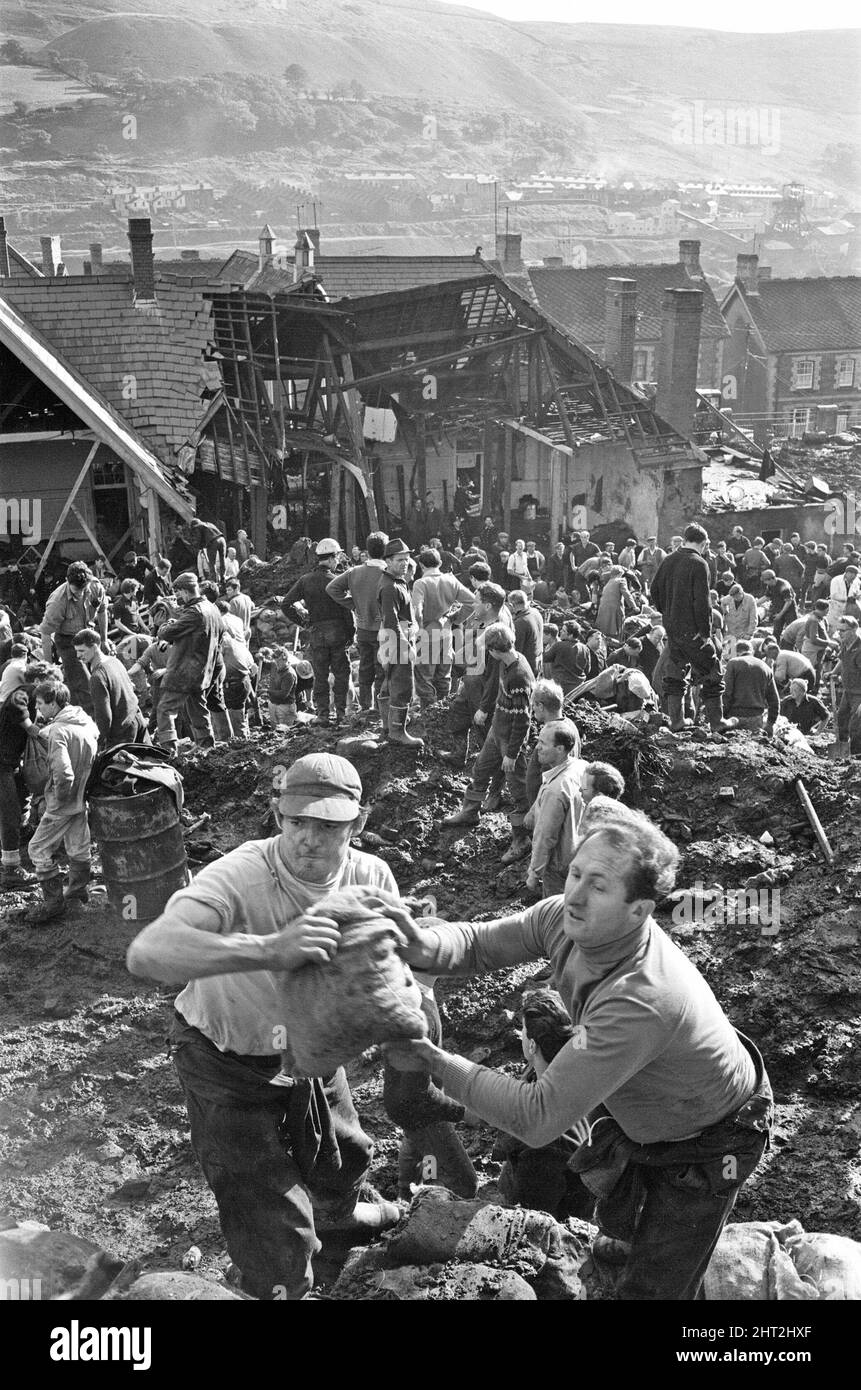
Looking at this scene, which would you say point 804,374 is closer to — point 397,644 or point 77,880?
point 397,644

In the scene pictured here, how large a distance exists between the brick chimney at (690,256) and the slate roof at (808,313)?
83.8 inches

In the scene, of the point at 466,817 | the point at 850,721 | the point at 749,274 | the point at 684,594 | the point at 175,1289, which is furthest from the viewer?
the point at 749,274

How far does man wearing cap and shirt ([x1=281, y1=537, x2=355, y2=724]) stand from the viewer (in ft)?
39.7

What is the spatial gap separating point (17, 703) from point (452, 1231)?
6433 mm

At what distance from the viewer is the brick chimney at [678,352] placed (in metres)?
32.3

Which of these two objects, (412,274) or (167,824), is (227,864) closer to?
(167,824)

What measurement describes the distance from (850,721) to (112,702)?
23.5 feet

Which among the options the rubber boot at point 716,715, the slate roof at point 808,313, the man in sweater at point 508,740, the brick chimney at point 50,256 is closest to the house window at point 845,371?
the slate roof at point 808,313

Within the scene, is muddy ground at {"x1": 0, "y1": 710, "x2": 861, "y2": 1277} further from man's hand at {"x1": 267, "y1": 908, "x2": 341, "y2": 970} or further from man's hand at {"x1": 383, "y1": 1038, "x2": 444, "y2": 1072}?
man's hand at {"x1": 267, "y1": 908, "x2": 341, "y2": 970}

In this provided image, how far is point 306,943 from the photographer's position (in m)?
3.74

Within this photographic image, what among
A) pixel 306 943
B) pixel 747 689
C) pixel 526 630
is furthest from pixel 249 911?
pixel 747 689

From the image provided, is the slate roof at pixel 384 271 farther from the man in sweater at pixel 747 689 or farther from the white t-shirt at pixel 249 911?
the white t-shirt at pixel 249 911

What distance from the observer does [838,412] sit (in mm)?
47750
